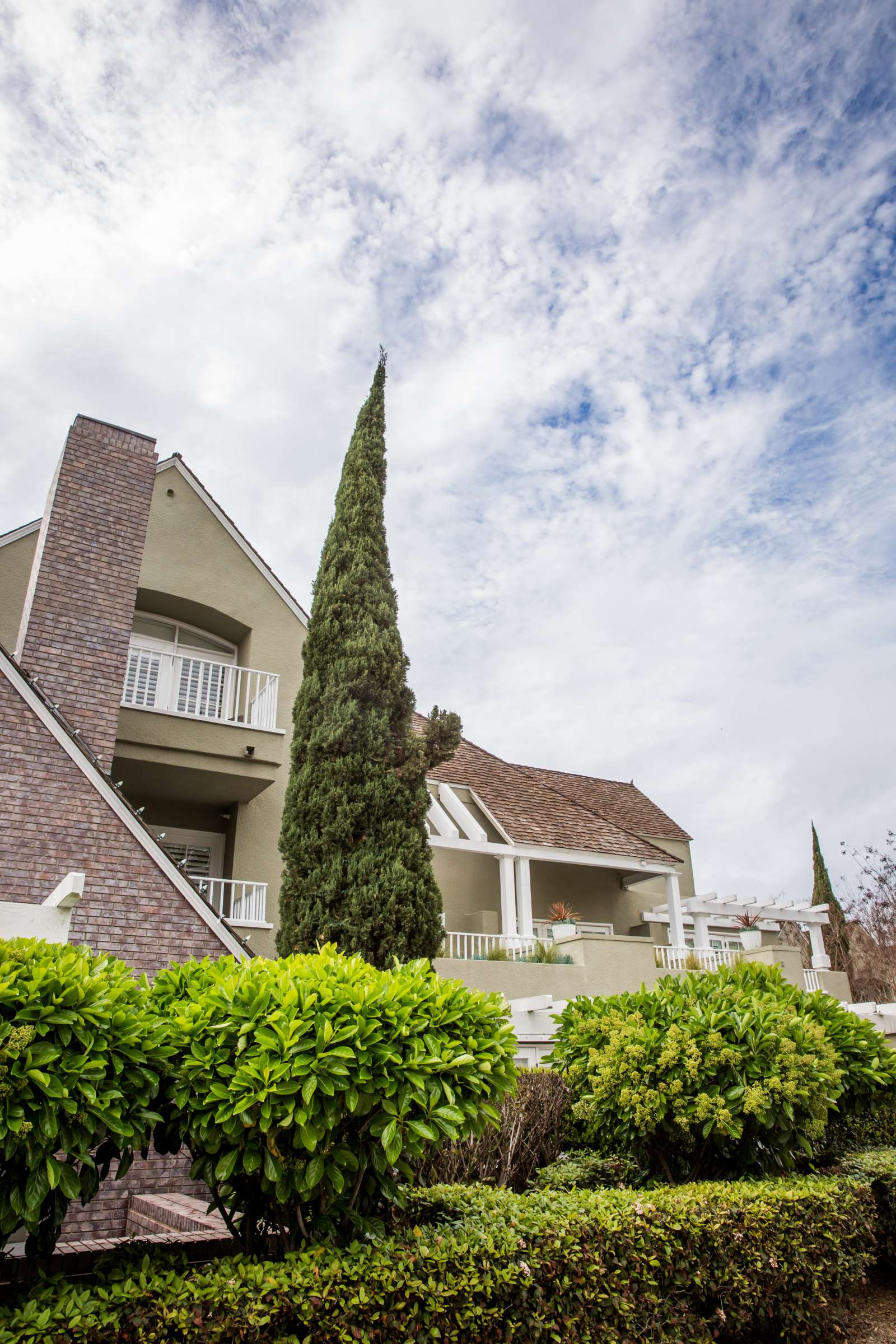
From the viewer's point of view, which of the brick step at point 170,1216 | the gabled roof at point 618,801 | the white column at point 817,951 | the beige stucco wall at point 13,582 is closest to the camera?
the brick step at point 170,1216

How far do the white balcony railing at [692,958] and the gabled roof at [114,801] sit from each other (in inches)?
429

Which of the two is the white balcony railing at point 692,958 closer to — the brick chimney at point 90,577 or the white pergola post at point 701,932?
the white pergola post at point 701,932

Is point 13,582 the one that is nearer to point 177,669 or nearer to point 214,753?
point 177,669

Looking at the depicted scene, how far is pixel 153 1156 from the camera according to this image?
7258 millimetres

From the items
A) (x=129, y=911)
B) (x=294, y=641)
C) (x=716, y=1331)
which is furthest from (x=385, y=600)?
(x=716, y=1331)

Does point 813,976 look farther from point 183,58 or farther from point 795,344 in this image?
point 183,58

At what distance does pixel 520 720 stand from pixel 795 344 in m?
15.4

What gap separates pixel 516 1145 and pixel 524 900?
9619 millimetres

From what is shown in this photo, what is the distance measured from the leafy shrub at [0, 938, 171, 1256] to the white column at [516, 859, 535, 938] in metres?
12.9

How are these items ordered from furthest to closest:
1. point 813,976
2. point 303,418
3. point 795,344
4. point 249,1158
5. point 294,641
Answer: point 813,976 < point 294,641 < point 303,418 < point 795,344 < point 249,1158

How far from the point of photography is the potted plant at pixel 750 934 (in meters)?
19.5

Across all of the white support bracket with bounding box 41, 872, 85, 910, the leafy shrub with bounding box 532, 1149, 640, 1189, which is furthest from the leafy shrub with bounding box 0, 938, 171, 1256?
the leafy shrub with bounding box 532, 1149, 640, 1189

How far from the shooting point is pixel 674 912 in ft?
61.1

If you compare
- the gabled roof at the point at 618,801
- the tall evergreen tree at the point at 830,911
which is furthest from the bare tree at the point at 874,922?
the gabled roof at the point at 618,801
